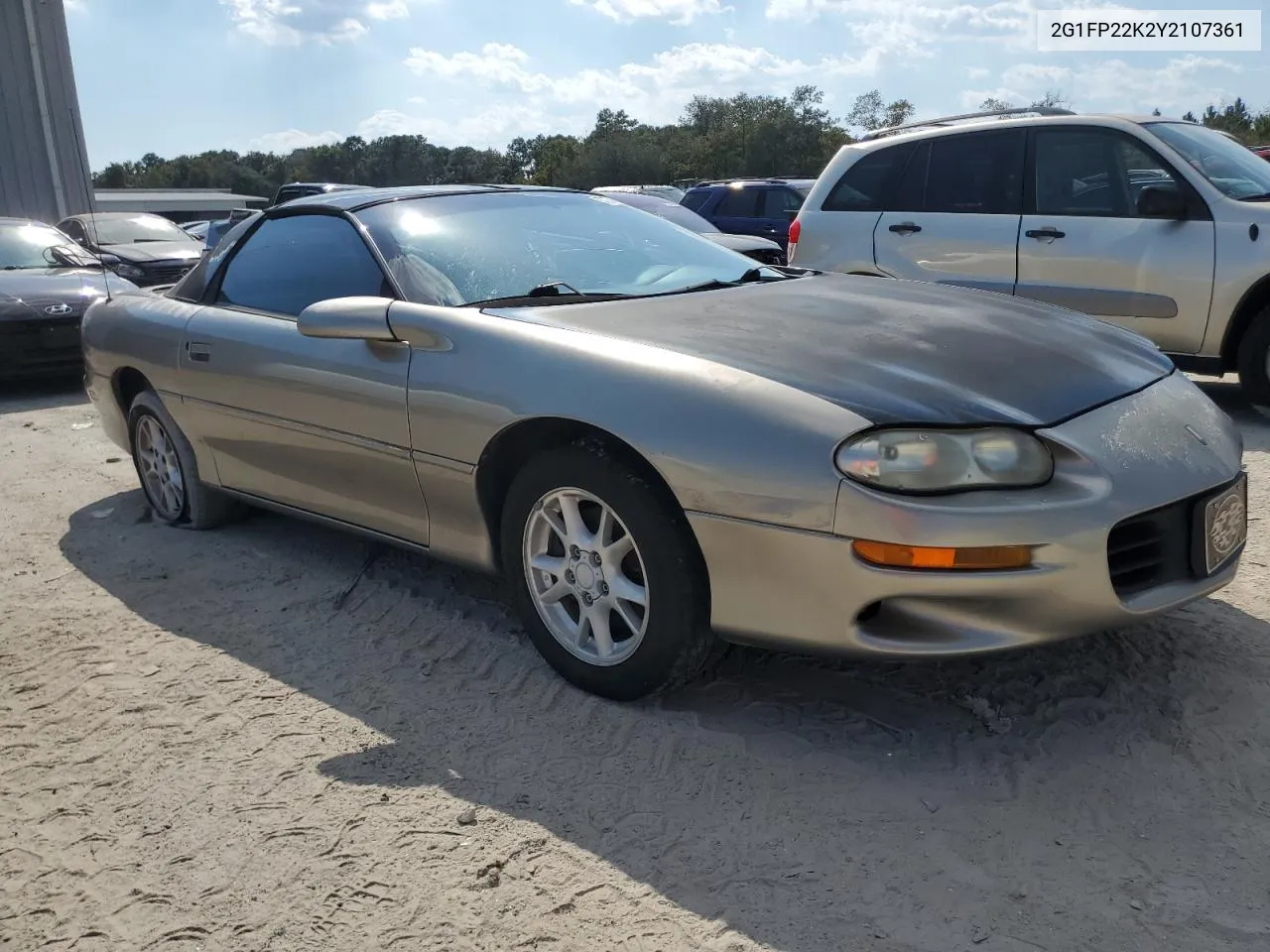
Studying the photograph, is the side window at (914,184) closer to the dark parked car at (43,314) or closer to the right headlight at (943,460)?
the right headlight at (943,460)

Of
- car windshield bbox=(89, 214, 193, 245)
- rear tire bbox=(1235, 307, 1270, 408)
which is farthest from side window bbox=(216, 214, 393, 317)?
car windshield bbox=(89, 214, 193, 245)

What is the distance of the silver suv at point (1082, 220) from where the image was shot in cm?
586

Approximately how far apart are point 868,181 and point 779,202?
688 centimetres

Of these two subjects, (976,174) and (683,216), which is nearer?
(976,174)

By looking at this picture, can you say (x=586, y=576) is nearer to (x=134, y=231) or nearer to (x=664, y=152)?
(x=134, y=231)

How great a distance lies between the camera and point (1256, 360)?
19.0 ft

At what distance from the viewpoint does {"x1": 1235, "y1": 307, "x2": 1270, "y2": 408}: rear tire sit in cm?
576

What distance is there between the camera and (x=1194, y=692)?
2.85 m

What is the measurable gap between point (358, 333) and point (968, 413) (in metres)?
1.73

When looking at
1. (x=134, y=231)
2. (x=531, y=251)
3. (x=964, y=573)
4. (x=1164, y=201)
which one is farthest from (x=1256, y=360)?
(x=134, y=231)

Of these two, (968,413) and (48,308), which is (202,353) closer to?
(968,413)

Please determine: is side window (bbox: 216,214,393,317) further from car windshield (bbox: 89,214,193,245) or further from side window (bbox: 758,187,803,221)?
side window (bbox: 758,187,803,221)

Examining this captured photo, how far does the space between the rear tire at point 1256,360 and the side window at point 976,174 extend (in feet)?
4.69

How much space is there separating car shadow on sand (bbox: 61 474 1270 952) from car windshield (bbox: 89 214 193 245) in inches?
416
